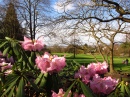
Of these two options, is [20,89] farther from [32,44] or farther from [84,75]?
[32,44]

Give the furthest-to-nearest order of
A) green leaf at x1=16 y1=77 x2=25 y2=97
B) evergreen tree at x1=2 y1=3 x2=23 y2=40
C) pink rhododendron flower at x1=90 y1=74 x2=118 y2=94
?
evergreen tree at x1=2 y1=3 x2=23 y2=40 → pink rhododendron flower at x1=90 y1=74 x2=118 y2=94 → green leaf at x1=16 y1=77 x2=25 y2=97

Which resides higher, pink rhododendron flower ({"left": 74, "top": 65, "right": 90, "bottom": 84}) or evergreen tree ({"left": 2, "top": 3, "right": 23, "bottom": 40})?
evergreen tree ({"left": 2, "top": 3, "right": 23, "bottom": 40})

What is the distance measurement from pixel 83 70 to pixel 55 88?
24 cm

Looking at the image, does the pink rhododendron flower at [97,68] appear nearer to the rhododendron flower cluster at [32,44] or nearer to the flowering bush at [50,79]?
the flowering bush at [50,79]

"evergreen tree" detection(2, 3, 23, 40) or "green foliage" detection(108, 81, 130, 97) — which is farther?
"evergreen tree" detection(2, 3, 23, 40)

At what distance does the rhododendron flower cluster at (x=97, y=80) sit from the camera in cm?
164

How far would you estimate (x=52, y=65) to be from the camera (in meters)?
1.66

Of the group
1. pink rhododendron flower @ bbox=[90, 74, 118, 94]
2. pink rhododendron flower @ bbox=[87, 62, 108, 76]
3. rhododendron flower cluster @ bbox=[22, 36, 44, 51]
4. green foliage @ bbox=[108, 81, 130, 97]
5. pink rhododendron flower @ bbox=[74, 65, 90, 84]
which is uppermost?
rhododendron flower cluster @ bbox=[22, 36, 44, 51]

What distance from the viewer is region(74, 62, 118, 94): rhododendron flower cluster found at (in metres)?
1.64

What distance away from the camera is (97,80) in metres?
1.65

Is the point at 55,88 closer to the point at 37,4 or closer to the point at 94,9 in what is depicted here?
the point at 94,9

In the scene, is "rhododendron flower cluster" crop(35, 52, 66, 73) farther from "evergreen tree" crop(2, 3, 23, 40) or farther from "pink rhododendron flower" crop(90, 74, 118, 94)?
"evergreen tree" crop(2, 3, 23, 40)

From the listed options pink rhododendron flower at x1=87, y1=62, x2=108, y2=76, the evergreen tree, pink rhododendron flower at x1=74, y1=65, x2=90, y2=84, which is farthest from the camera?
the evergreen tree

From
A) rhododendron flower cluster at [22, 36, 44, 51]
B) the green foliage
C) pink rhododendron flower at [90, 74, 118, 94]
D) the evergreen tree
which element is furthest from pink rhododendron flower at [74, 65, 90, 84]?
the evergreen tree
